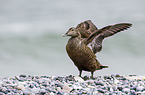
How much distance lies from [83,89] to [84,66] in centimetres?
121

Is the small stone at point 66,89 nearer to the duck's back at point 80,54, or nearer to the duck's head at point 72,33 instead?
the duck's back at point 80,54

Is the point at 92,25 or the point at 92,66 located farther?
the point at 92,25

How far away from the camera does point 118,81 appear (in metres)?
7.18

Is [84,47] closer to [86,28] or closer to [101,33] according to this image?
[101,33]

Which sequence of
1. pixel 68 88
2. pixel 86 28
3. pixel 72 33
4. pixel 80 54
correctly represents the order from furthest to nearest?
pixel 86 28 < pixel 72 33 < pixel 80 54 < pixel 68 88

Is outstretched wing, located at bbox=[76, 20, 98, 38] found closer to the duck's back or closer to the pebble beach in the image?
the duck's back

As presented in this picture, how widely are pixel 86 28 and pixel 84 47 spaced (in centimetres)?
108

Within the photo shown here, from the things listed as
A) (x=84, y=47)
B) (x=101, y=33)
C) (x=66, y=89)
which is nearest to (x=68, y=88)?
(x=66, y=89)

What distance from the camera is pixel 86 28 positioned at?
314 inches

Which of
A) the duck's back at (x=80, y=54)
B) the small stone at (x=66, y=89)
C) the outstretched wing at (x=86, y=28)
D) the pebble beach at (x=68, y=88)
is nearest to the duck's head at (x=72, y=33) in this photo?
the duck's back at (x=80, y=54)

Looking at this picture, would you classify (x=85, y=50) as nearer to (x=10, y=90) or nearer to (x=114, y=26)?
(x=114, y=26)

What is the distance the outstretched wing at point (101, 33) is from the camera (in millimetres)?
7070

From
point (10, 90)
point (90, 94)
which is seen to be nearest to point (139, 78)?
point (90, 94)

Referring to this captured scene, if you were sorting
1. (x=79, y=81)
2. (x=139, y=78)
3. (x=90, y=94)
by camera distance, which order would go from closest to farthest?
(x=90, y=94) → (x=79, y=81) → (x=139, y=78)
